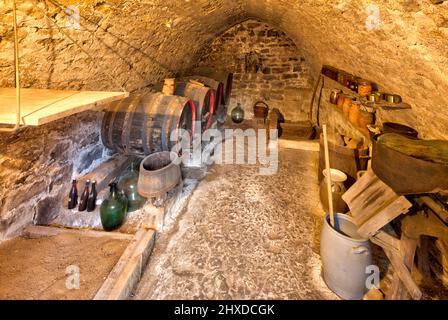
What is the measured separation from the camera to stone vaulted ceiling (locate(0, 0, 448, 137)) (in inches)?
64.3

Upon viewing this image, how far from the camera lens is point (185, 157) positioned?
3787 mm

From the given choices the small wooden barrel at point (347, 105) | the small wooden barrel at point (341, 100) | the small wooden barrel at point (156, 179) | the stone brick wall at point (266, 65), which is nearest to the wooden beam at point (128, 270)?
the small wooden barrel at point (156, 179)

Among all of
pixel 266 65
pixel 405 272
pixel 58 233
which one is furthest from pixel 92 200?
pixel 266 65

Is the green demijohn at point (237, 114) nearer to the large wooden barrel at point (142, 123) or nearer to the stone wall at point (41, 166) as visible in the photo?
the large wooden barrel at point (142, 123)

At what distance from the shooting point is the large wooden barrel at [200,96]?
3.59 m

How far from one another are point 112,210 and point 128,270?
815 mm

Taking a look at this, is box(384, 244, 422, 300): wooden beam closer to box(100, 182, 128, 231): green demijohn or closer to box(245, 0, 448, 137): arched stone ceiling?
box(245, 0, 448, 137): arched stone ceiling

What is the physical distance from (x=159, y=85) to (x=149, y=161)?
1.82 m

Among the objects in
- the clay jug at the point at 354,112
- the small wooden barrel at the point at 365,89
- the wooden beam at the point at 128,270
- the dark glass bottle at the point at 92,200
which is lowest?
the wooden beam at the point at 128,270

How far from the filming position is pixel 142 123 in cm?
283

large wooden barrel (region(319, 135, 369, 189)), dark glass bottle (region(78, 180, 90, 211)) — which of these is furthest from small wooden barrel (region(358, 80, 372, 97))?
dark glass bottle (region(78, 180, 90, 211))

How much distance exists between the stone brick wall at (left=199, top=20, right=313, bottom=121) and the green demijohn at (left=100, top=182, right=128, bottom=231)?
4.72 m

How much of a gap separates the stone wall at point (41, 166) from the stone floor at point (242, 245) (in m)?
1.26
